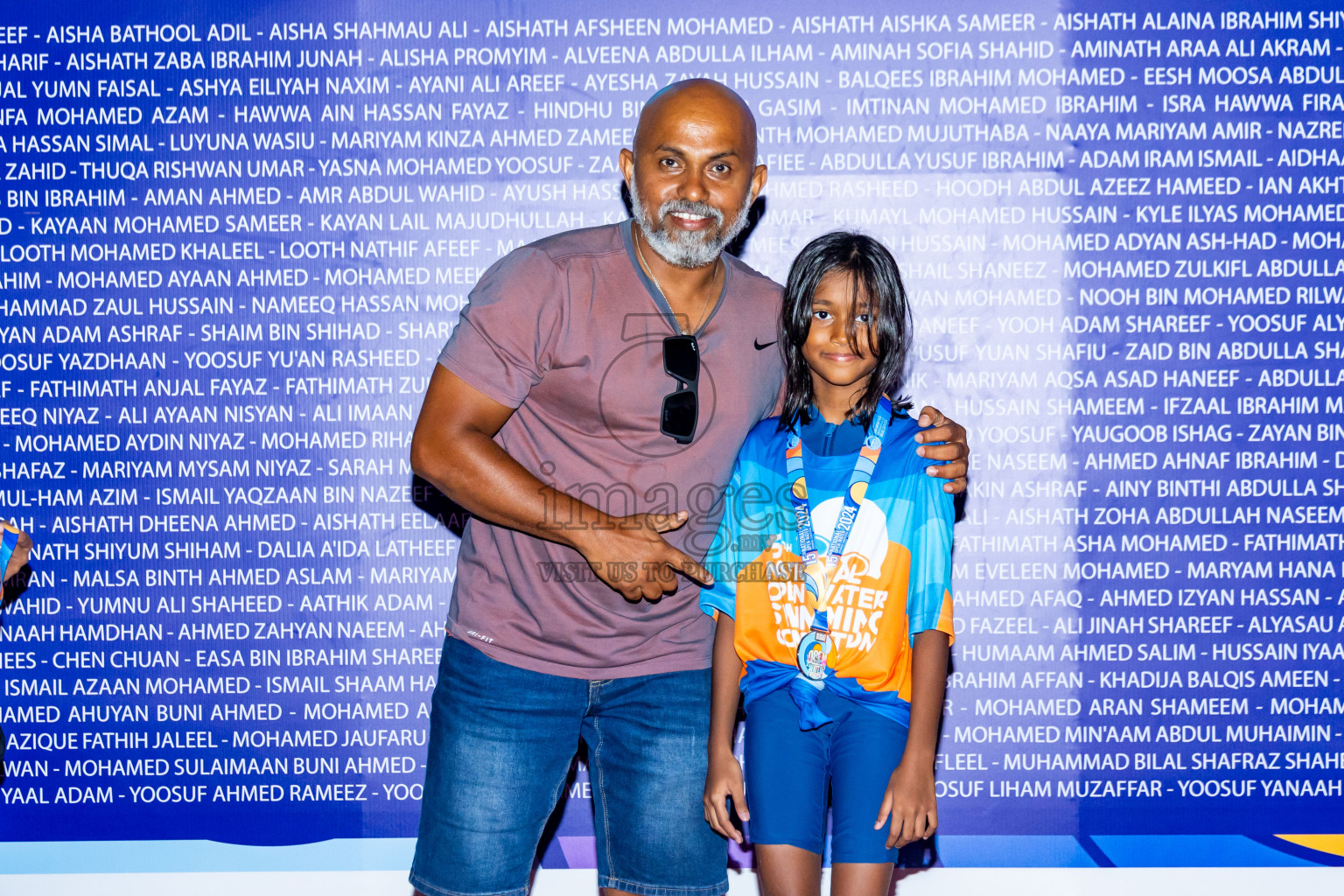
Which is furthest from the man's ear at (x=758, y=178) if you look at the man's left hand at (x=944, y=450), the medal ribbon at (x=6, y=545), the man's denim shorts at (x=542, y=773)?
the medal ribbon at (x=6, y=545)

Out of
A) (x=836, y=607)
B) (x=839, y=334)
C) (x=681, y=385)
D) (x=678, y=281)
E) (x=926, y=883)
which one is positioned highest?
(x=678, y=281)

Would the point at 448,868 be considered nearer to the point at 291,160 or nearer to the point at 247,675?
the point at 247,675

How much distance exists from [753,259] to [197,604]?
188 cm

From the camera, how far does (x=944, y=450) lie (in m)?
1.93

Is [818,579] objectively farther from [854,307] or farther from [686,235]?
[686,235]

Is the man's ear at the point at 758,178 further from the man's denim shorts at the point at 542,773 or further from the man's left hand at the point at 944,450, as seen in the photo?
the man's denim shorts at the point at 542,773

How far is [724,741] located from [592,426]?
686 mm

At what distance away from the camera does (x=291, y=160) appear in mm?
2766

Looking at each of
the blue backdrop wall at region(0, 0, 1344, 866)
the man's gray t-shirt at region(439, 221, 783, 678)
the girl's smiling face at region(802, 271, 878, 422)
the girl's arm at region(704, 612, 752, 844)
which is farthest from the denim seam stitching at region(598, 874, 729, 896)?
the girl's smiling face at region(802, 271, 878, 422)

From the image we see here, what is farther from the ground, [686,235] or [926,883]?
[686,235]

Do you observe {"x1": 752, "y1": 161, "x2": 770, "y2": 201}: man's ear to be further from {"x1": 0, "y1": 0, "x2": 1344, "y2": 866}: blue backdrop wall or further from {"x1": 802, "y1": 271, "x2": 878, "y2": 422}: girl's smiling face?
{"x1": 0, "y1": 0, "x2": 1344, "y2": 866}: blue backdrop wall

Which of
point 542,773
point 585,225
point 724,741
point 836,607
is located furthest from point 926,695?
point 585,225

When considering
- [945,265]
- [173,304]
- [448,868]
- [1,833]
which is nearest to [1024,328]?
[945,265]

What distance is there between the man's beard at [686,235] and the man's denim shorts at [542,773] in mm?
873
